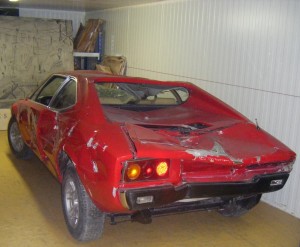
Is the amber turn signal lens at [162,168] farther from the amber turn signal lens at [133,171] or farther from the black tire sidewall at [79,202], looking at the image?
the black tire sidewall at [79,202]

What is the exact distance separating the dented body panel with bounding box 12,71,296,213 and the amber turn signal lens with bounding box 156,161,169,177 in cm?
3

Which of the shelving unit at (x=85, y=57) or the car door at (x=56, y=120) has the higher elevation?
the shelving unit at (x=85, y=57)

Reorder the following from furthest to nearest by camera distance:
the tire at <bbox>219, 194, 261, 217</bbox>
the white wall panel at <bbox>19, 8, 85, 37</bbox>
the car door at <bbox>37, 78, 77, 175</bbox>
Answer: the white wall panel at <bbox>19, 8, 85, 37</bbox> < the car door at <bbox>37, 78, 77, 175</bbox> < the tire at <bbox>219, 194, 261, 217</bbox>

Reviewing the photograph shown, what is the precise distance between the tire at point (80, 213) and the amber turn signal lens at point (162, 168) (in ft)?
2.51

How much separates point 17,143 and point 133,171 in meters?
3.61

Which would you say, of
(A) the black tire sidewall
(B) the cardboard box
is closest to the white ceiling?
(B) the cardboard box

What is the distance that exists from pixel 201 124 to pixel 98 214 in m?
1.40

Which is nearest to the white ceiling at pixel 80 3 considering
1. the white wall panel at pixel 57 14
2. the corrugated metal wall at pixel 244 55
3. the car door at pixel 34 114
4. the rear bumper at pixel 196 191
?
the white wall panel at pixel 57 14

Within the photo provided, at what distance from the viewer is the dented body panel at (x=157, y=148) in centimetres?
295

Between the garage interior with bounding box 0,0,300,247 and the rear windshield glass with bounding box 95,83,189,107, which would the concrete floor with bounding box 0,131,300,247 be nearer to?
the garage interior with bounding box 0,0,300,247

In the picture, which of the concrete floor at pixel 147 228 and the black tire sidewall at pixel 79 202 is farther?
the concrete floor at pixel 147 228

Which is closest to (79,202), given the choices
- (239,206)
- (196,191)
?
(196,191)

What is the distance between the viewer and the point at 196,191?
312cm

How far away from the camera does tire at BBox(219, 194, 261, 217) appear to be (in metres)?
3.80
